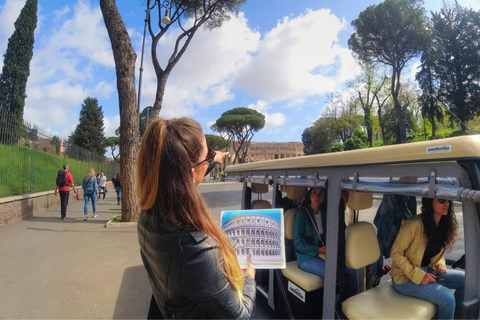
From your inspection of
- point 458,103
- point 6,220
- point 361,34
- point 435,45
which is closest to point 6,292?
point 6,220

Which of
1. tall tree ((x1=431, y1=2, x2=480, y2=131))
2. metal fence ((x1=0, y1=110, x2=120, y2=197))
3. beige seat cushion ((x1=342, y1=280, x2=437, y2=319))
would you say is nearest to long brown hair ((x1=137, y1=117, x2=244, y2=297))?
beige seat cushion ((x1=342, y1=280, x2=437, y2=319))

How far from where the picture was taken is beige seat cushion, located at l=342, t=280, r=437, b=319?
2.13 m

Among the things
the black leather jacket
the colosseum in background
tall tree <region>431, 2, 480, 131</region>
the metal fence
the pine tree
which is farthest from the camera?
the colosseum in background

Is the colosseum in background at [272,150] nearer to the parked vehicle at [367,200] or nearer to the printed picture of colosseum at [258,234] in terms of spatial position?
the parked vehicle at [367,200]

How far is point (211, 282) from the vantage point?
985 mm

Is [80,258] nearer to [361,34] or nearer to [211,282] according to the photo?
[211,282]

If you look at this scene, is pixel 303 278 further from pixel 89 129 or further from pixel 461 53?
pixel 89 129

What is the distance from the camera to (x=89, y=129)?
1722 inches

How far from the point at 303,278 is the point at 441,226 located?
4.45 ft

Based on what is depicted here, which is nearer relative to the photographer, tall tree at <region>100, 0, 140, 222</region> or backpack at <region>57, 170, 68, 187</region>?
tall tree at <region>100, 0, 140, 222</region>

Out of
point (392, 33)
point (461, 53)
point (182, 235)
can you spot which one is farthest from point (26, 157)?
point (461, 53)

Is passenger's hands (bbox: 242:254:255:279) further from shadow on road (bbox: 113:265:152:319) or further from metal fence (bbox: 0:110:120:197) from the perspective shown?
metal fence (bbox: 0:110:120:197)

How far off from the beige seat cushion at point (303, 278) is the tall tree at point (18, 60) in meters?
32.3

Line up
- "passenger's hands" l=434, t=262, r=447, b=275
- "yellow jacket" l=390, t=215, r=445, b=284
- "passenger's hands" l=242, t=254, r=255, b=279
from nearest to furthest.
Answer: "passenger's hands" l=242, t=254, r=255, b=279 < "yellow jacket" l=390, t=215, r=445, b=284 < "passenger's hands" l=434, t=262, r=447, b=275
